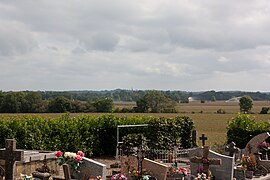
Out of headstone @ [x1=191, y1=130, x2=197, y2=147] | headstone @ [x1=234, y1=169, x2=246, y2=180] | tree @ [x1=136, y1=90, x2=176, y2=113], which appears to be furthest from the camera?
tree @ [x1=136, y1=90, x2=176, y2=113]

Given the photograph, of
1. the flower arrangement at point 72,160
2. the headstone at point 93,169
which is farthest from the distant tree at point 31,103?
the headstone at point 93,169

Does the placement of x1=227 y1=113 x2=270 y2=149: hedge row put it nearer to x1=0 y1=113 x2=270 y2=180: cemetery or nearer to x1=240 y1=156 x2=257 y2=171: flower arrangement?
x1=0 y1=113 x2=270 y2=180: cemetery

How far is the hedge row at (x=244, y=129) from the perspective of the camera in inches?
916

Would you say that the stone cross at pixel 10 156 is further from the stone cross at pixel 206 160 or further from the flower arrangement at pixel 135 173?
the stone cross at pixel 206 160

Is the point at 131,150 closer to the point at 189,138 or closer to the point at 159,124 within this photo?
the point at 159,124

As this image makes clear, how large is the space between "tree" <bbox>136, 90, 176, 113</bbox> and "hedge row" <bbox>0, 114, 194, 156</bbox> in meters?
46.1

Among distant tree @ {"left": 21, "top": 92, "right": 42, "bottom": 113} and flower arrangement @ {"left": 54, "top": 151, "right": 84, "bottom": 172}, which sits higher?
distant tree @ {"left": 21, "top": 92, "right": 42, "bottom": 113}

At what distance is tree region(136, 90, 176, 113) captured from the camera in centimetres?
7275

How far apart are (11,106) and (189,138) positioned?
124ft

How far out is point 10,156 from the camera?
11695 millimetres

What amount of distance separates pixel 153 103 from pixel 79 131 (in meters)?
52.4

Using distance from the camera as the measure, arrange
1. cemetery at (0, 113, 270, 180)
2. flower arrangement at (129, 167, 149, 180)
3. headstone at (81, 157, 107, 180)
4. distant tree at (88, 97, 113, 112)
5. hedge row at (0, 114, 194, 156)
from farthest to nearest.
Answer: distant tree at (88, 97, 113, 112) < hedge row at (0, 114, 194, 156) < flower arrangement at (129, 167, 149, 180) < cemetery at (0, 113, 270, 180) < headstone at (81, 157, 107, 180)

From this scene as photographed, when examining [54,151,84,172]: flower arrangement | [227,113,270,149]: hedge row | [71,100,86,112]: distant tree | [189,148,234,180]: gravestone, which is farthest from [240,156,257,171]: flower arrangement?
[71,100,86,112]: distant tree

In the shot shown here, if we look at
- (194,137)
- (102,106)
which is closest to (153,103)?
(102,106)
